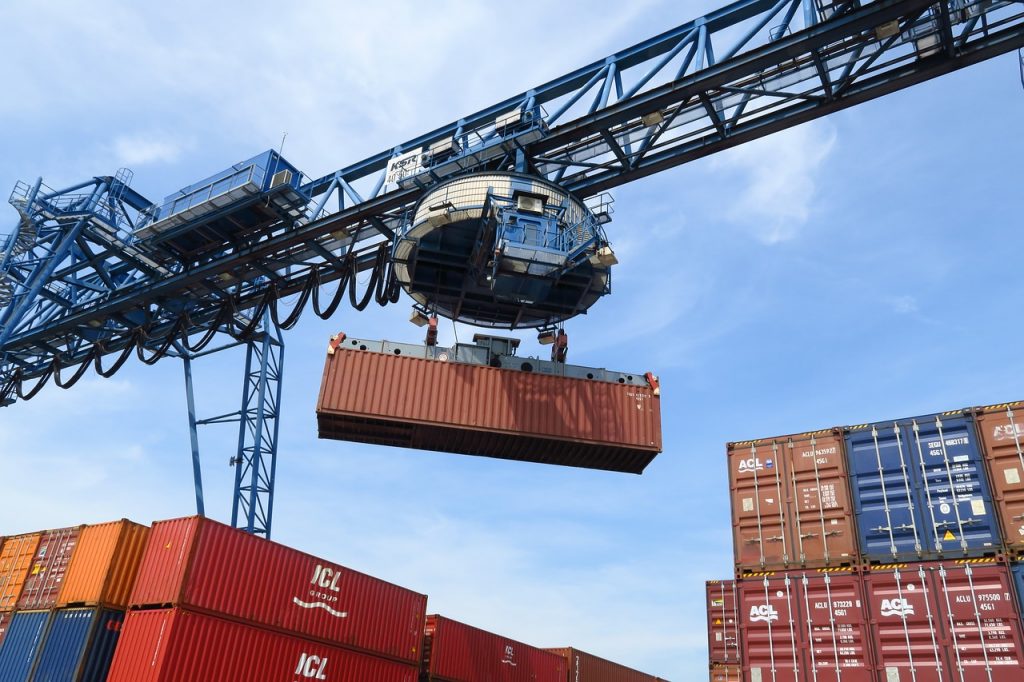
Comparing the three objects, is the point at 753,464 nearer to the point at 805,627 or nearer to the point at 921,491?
the point at 921,491

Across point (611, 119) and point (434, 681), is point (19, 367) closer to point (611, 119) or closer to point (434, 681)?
point (434, 681)

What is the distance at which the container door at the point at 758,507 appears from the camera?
1627cm

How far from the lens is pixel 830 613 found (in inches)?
588

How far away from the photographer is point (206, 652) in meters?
14.4

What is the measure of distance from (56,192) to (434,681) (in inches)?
845

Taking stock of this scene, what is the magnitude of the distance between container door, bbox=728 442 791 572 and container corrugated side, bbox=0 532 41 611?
16407mm

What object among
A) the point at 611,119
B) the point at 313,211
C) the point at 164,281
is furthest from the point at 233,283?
the point at 611,119

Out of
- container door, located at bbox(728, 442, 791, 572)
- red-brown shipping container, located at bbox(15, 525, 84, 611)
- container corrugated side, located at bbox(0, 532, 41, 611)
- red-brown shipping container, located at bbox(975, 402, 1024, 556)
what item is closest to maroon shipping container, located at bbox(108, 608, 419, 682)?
red-brown shipping container, located at bbox(15, 525, 84, 611)

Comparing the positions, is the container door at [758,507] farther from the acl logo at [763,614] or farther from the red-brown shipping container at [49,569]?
the red-brown shipping container at [49,569]

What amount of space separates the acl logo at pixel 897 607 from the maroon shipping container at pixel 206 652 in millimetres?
11653

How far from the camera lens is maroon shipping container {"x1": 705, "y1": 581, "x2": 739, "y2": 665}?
19609mm

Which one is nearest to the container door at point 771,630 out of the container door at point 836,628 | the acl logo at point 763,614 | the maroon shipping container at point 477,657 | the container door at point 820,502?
the acl logo at point 763,614

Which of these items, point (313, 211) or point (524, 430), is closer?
point (524, 430)

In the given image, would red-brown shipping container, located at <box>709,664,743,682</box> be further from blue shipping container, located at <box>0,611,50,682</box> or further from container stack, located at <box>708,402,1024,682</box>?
blue shipping container, located at <box>0,611,50,682</box>
